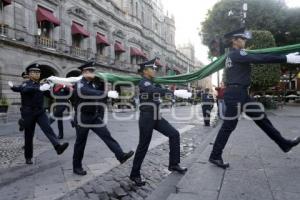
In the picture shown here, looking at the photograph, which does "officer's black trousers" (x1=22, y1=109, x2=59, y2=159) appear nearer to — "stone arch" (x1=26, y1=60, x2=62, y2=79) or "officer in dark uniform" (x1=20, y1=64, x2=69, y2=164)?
"officer in dark uniform" (x1=20, y1=64, x2=69, y2=164)

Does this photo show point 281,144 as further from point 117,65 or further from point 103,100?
point 117,65

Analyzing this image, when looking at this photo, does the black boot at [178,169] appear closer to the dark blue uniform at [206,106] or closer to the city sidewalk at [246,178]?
the city sidewalk at [246,178]

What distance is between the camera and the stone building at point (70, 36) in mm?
21641

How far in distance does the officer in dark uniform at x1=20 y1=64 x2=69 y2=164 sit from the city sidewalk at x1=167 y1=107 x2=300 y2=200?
2636 millimetres

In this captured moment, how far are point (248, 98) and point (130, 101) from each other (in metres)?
25.5

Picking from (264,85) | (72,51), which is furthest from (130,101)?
(264,85)

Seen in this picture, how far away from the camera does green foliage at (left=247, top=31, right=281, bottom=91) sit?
2138 cm

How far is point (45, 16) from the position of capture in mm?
24672

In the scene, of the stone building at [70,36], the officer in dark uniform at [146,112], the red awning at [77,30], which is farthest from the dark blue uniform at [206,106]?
the red awning at [77,30]

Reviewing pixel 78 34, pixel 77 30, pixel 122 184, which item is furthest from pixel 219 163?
pixel 78 34

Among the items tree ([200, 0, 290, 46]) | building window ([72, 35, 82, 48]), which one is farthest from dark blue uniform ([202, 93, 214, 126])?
building window ([72, 35, 82, 48])

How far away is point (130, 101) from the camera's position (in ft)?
101

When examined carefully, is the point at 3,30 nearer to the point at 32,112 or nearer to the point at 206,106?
the point at 206,106

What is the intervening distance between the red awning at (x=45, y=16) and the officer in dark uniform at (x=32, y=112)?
63.1 ft
